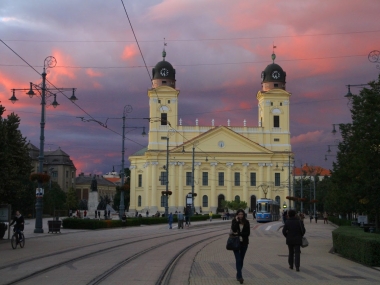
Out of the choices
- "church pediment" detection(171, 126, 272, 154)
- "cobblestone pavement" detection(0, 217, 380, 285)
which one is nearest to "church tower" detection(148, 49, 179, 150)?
"church pediment" detection(171, 126, 272, 154)

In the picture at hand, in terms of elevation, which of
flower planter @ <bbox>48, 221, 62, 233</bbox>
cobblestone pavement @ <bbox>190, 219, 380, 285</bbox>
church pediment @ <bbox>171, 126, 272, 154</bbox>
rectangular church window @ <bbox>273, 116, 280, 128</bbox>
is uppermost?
rectangular church window @ <bbox>273, 116, 280, 128</bbox>

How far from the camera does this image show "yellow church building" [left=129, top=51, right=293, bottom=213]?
341 ft

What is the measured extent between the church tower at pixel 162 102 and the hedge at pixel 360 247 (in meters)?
82.2

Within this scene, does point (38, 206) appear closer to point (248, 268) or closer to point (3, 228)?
point (3, 228)

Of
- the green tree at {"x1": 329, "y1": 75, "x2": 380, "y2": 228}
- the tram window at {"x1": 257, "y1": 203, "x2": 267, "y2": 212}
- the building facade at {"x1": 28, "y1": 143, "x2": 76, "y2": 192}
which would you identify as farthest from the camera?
→ the building facade at {"x1": 28, "y1": 143, "x2": 76, "y2": 192}

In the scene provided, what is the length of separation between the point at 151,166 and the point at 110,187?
63293 millimetres

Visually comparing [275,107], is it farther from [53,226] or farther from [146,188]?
[53,226]

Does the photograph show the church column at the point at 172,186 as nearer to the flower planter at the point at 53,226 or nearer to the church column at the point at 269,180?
the church column at the point at 269,180

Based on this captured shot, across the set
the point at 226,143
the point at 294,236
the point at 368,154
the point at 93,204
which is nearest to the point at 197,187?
the point at 226,143

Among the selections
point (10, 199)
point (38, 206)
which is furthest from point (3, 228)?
point (38, 206)

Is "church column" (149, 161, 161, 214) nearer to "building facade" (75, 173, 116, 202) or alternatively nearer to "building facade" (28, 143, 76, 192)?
"building facade" (28, 143, 76, 192)

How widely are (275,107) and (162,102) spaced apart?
20.3m

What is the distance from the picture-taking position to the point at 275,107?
10500cm

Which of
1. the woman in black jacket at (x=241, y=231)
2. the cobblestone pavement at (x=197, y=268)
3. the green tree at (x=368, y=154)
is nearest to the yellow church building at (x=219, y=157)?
the green tree at (x=368, y=154)
